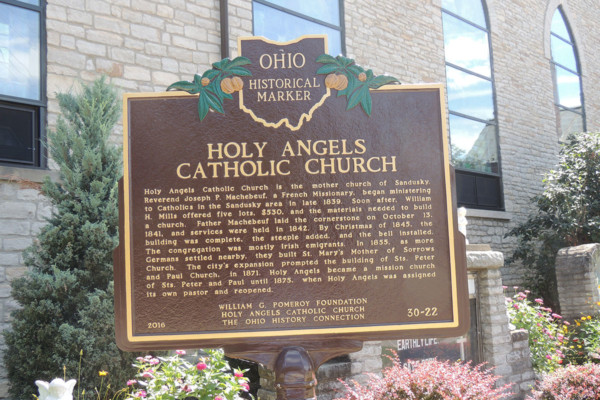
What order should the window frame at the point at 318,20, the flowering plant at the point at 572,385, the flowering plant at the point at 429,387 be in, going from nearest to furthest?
the flowering plant at the point at 429,387 → the flowering plant at the point at 572,385 → the window frame at the point at 318,20

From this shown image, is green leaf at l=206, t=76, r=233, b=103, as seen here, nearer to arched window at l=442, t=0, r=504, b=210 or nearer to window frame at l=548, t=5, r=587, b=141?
arched window at l=442, t=0, r=504, b=210

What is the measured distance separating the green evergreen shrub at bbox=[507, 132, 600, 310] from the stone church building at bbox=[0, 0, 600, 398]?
2.41 feet

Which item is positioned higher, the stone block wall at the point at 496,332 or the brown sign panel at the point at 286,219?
the brown sign panel at the point at 286,219

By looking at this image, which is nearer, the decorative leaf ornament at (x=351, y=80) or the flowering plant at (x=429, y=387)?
the decorative leaf ornament at (x=351, y=80)

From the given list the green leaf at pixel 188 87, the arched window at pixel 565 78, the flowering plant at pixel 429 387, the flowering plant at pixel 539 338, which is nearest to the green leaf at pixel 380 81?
the green leaf at pixel 188 87

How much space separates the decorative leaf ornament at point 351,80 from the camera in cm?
296

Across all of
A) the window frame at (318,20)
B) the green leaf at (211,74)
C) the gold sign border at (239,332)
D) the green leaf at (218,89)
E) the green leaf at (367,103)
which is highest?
the window frame at (318,20)

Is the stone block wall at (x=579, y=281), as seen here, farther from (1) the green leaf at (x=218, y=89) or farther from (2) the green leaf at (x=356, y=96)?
(1) the green leaf at (x=218, y=89)

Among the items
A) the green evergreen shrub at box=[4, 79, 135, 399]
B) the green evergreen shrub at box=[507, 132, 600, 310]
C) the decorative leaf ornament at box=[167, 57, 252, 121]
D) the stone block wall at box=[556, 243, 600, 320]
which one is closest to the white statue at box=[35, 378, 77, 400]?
the green evergreen shrub at box=[4, 79, 135, 399]

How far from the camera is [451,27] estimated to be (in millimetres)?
12672

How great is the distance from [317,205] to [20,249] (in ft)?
14.6

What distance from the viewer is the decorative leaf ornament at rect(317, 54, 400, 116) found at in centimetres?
296

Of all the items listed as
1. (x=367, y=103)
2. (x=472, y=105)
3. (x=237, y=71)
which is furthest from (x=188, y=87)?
(x=472, y=105)

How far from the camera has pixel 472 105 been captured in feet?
42.4
